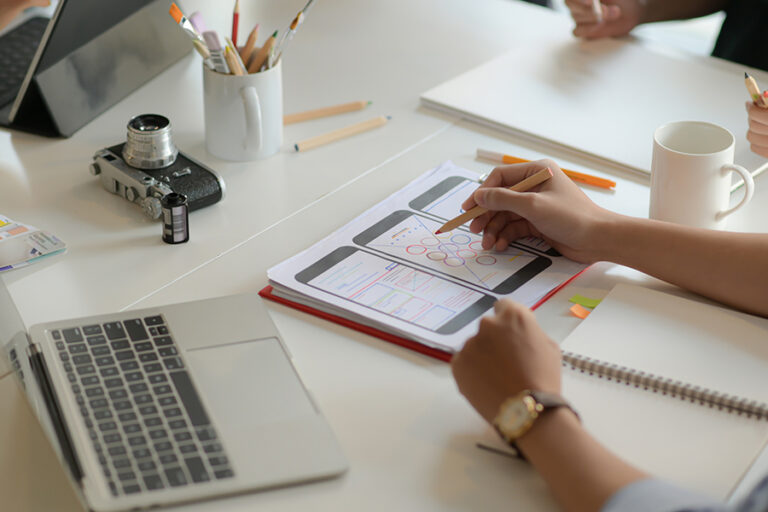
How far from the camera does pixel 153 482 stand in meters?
0.72

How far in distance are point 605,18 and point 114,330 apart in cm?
114

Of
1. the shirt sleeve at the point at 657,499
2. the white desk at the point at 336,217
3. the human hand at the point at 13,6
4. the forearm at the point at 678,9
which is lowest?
the white desk at the point at 336,217

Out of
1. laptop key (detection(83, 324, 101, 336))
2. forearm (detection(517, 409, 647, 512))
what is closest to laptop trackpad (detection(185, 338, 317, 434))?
laptop key (detection(83, 324, 101, 336))

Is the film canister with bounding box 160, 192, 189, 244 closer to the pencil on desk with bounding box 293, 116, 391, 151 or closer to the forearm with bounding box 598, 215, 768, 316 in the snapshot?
the pencil on desk with bounding box 293, 116, 391, 151

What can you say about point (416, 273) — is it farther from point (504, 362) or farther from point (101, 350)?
point (101, 350)

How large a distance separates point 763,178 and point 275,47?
2.39 ft

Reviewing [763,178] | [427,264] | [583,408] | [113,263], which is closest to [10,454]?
[113,263]

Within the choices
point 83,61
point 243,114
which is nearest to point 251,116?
point 243,114

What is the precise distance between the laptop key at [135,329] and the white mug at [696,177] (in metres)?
0.65

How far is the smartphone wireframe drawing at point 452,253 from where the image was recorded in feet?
3.33

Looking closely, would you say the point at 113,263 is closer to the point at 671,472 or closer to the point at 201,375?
the point at 201,375

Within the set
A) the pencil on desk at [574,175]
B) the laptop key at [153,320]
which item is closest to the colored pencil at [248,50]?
the pencil on desk at [574,175]

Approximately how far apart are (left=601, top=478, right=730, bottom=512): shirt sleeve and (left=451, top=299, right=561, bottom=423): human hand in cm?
12

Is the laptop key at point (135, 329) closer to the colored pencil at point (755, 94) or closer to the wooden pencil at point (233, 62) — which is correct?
the wooden pencil at point (233, 62)
